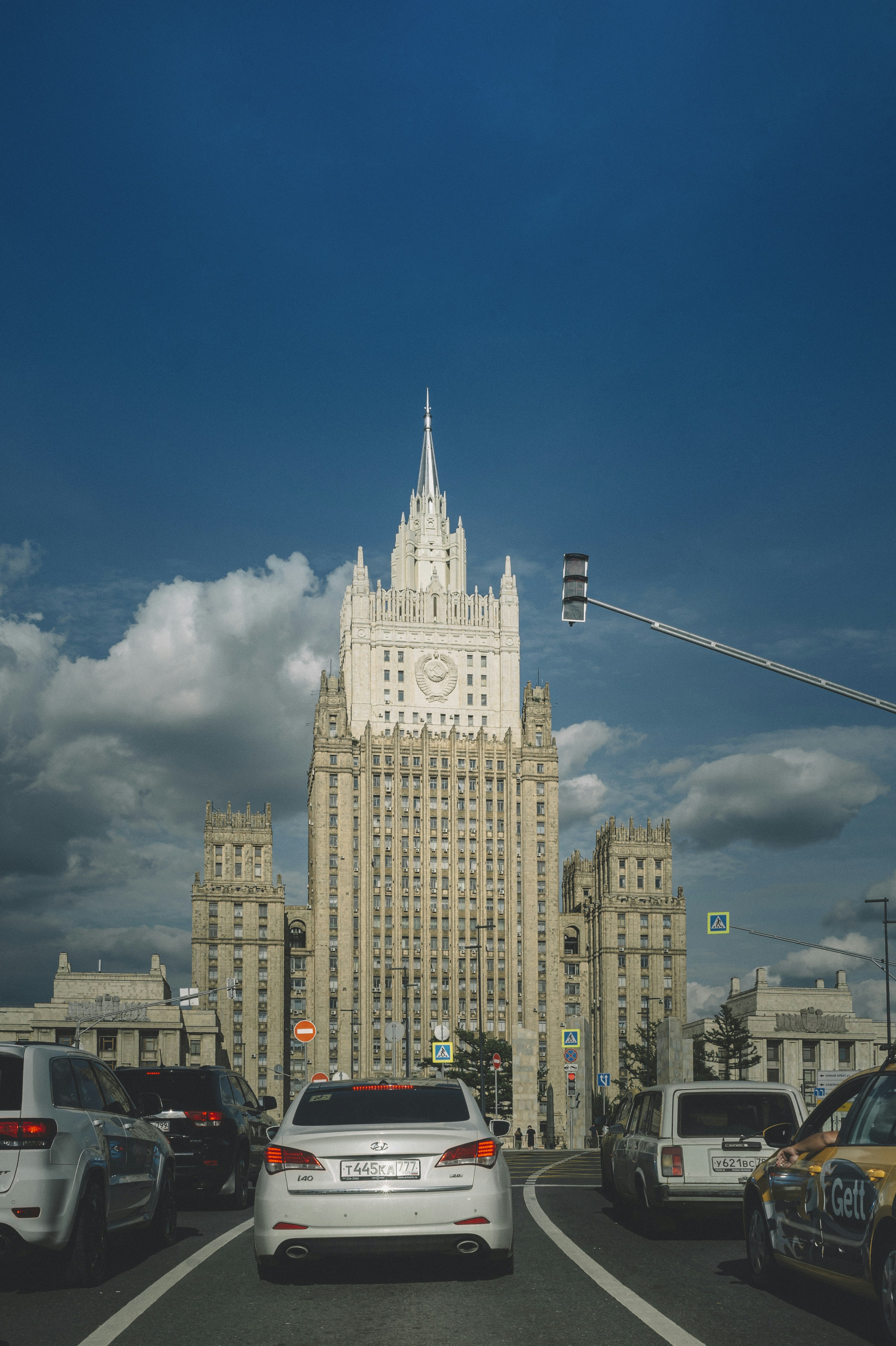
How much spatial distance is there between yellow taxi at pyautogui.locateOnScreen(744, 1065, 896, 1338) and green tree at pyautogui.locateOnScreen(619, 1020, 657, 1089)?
106 meters

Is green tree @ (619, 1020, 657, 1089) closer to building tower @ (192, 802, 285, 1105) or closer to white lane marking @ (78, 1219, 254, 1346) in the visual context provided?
building tower @ (192, 802, 285, 1105)

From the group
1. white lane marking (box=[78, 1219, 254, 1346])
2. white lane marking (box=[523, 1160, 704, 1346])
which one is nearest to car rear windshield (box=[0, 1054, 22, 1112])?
white lane marking (box=[78, 1219, 254, 1346])

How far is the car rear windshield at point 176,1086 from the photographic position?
56.1 ft

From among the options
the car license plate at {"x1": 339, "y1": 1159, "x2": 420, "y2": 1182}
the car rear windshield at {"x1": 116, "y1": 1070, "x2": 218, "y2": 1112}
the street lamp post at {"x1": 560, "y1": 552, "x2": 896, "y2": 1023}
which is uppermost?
the street lamp post at {"x1": 560, "y1": 552, "x2": 896, "y2": 1023}

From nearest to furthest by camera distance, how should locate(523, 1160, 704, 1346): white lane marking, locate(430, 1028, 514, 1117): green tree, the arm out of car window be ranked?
locate(523, 1160, 704, 1346): white lane marking, the arm out of car window, locate(430, 1028, 514, 1117): green tree

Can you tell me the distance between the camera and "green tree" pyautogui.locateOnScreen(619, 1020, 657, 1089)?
4673 inches

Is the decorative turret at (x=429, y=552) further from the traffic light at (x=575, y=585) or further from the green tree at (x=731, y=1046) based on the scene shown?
the traffic light at (x=575, y=585)

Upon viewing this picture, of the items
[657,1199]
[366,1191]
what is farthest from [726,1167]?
[366,1191]

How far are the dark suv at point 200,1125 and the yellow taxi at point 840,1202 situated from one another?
8309 mm

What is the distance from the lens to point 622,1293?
973cm

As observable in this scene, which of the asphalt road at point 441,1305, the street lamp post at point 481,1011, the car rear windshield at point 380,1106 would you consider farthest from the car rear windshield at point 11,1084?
the street lamp post at point 481,1011

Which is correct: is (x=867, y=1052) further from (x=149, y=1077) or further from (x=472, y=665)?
(x=149, y=1077)

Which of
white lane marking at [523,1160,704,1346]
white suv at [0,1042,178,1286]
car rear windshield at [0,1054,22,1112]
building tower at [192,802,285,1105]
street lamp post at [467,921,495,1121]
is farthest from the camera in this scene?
building tower at [192,802,285,1105]

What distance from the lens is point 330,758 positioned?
134375mm
